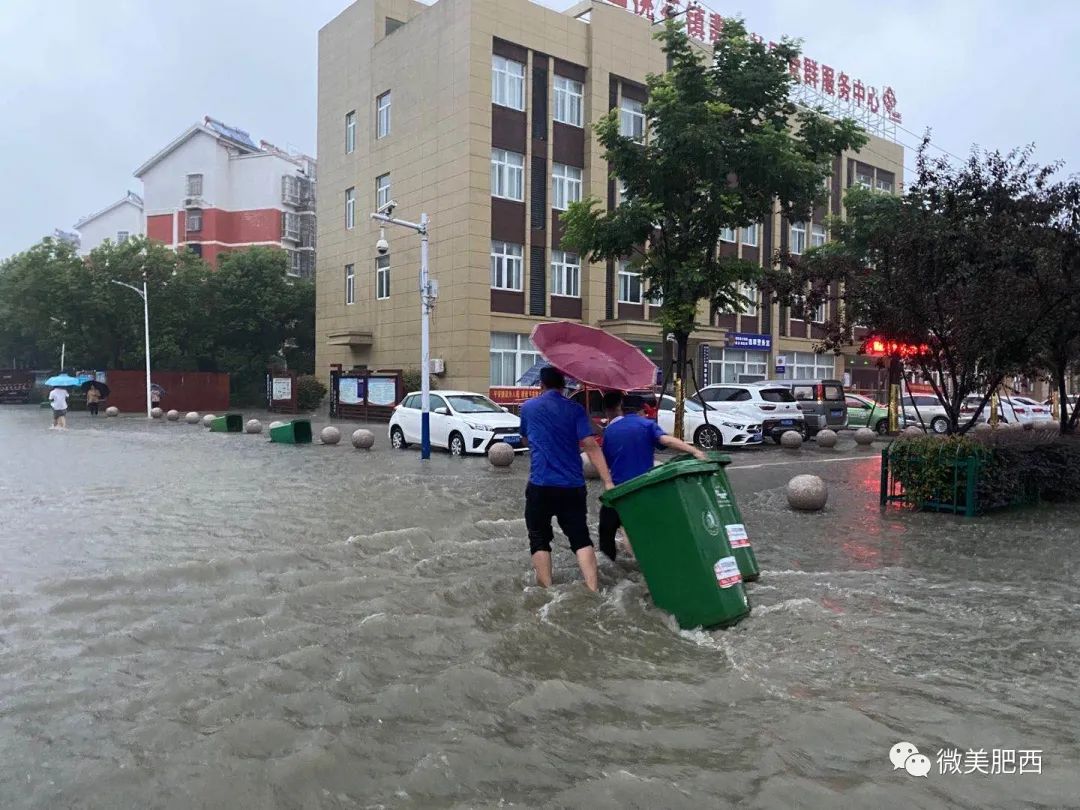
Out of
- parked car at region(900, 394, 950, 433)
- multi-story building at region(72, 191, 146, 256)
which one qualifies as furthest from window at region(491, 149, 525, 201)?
multi-story building at region(72, 191, 146, 256)

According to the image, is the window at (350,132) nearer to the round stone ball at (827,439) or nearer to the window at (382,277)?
the window at (382,277)

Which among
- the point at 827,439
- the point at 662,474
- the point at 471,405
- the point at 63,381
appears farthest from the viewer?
the point at 63,381

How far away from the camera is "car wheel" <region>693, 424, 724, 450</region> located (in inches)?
816

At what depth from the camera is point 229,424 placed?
26.2 metres

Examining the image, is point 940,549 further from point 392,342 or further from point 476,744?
point 392,342

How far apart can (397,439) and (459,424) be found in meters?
2.54

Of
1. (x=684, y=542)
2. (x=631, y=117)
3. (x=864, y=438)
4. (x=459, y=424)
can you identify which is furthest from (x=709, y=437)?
(x=631, y=117)

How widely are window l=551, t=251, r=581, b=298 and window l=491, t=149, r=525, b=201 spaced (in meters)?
2.74

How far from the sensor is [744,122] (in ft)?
58.9

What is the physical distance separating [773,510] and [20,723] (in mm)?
8774

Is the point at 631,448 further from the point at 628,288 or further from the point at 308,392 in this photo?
the point at 308,392

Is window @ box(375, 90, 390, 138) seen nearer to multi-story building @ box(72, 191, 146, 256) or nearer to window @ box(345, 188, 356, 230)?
window @ box(345, 188, 356, 230)

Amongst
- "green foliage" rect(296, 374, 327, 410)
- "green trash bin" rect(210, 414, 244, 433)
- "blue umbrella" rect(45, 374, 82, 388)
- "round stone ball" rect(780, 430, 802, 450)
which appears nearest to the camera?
"round stone ball" rect(780, 430, 802, 450)

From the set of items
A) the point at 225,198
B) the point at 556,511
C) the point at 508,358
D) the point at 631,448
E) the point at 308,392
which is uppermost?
the point at 225,198
